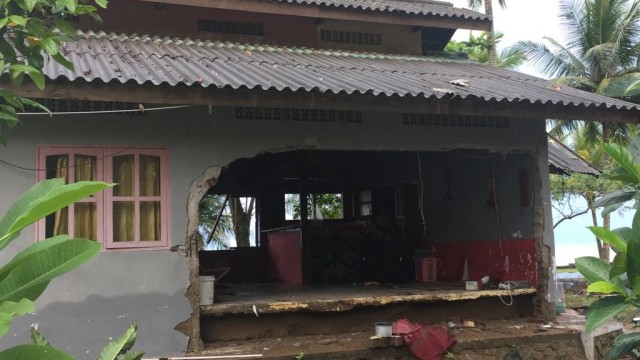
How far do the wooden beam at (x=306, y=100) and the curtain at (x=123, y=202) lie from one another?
102cm

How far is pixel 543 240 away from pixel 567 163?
301 centimetres

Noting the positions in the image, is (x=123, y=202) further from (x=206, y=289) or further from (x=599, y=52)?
(x=599, y=52)

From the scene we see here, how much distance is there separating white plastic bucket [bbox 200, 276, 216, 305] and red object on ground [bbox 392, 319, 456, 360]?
2157 mm

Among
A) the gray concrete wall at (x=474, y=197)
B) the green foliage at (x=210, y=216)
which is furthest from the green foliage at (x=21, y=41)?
the green foliage at (x=210, y=216)

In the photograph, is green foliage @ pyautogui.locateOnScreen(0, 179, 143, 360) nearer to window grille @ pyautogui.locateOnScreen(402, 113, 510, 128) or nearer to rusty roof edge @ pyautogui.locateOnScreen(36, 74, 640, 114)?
rusty roof edge @ pyautogui.locateOnScreen(36, 74, 640, 114)

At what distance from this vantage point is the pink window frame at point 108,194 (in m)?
6.55

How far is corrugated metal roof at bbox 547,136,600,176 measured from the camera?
10.7 meters

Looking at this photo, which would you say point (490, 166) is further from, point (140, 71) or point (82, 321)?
point (82, 321)

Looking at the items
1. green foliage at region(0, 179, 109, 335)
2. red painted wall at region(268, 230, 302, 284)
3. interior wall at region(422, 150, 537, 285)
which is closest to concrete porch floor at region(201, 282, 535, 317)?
interior wall at region(422, 150, 537, 285)

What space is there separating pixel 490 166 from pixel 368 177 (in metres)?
3.14

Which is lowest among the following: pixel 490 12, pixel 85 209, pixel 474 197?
pixel 85 209

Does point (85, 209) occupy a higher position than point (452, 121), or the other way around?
point (452, 121)

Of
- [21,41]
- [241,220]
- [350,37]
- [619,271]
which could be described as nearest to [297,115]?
[350,37]

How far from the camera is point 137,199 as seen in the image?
6.83 m
